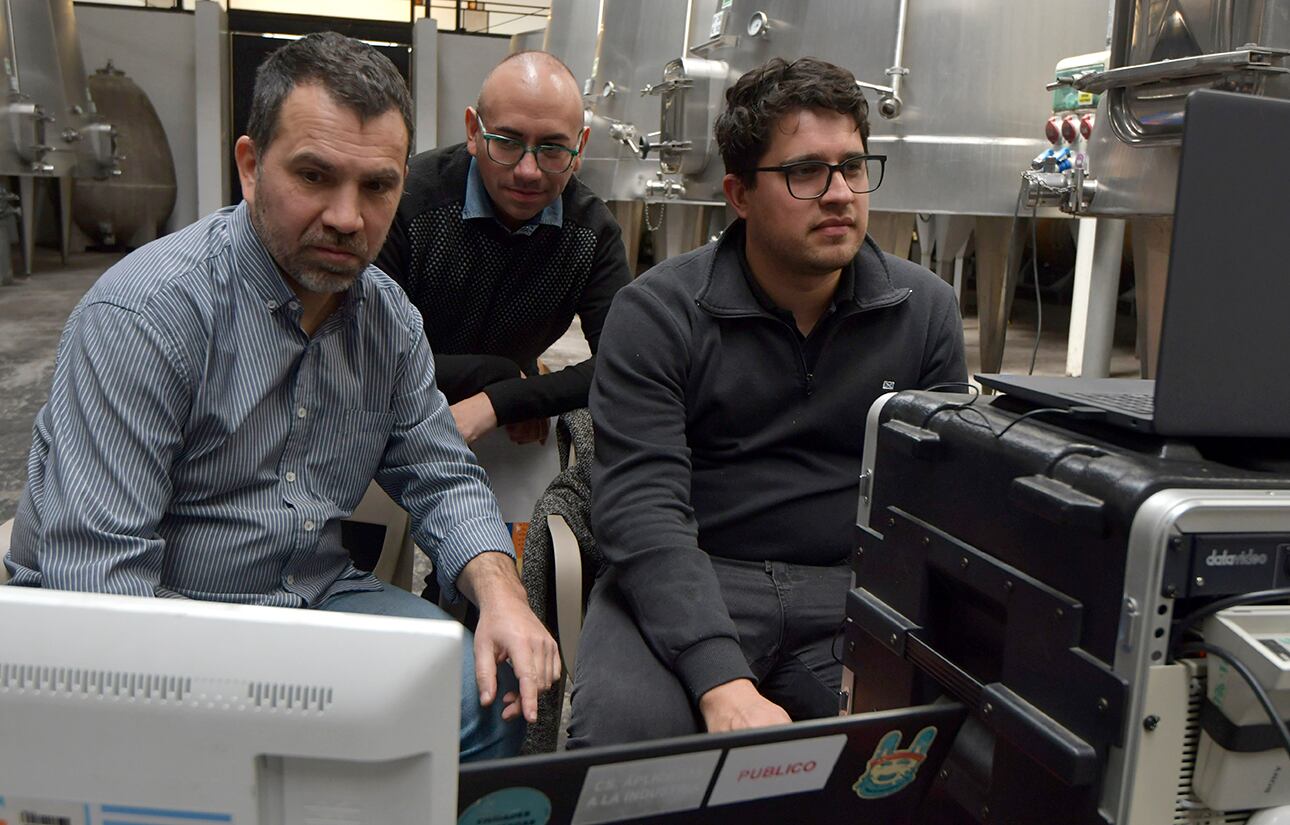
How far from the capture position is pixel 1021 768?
73 cm

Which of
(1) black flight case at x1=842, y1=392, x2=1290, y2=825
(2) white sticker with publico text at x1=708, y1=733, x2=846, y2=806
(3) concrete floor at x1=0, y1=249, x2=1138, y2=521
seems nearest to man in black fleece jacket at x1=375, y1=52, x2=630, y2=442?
(1) black flight case at x1=842, y1=392, x2=1290, y2=825

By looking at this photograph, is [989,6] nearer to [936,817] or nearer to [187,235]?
[187,235]

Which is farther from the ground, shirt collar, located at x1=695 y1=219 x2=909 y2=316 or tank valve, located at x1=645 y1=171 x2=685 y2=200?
tank valve, located at x1=645 y1=171 x2=685 y2=200

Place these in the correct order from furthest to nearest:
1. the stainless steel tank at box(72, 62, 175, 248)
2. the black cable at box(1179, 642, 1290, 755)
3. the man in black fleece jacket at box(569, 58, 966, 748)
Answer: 1. the stainless steel tank at box(72, 62, 175, 248)
2. the man in black fleece jacket at box(569, 58, 966, 748)
3. the black cable at box(1179, 642, 1290, 755)

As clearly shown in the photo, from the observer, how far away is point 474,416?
1733 mm

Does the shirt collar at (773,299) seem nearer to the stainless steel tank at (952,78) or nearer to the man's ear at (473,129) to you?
the man's ear at (473,129)

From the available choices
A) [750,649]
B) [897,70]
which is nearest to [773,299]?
[750,649]

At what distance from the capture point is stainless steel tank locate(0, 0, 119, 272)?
21.5 feet

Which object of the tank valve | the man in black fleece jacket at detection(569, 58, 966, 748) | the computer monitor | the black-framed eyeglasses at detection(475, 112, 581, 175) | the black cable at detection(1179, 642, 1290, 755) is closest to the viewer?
the computer monitor

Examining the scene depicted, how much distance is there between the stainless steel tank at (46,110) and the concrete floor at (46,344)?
0.46 meters

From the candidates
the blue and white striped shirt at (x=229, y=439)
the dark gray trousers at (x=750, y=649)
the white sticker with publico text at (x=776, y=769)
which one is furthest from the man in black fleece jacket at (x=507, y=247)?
the white sticker with publico text at (x=776, y=769)

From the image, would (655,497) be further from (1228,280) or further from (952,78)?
(952,78)

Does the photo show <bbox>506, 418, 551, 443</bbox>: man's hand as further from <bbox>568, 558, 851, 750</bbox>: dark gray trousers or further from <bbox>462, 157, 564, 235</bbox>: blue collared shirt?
<bbox>568, 558, 851, 750</bbox>: dark gray trousers

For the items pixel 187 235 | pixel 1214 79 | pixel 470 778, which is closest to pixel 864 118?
pixel 187 235
